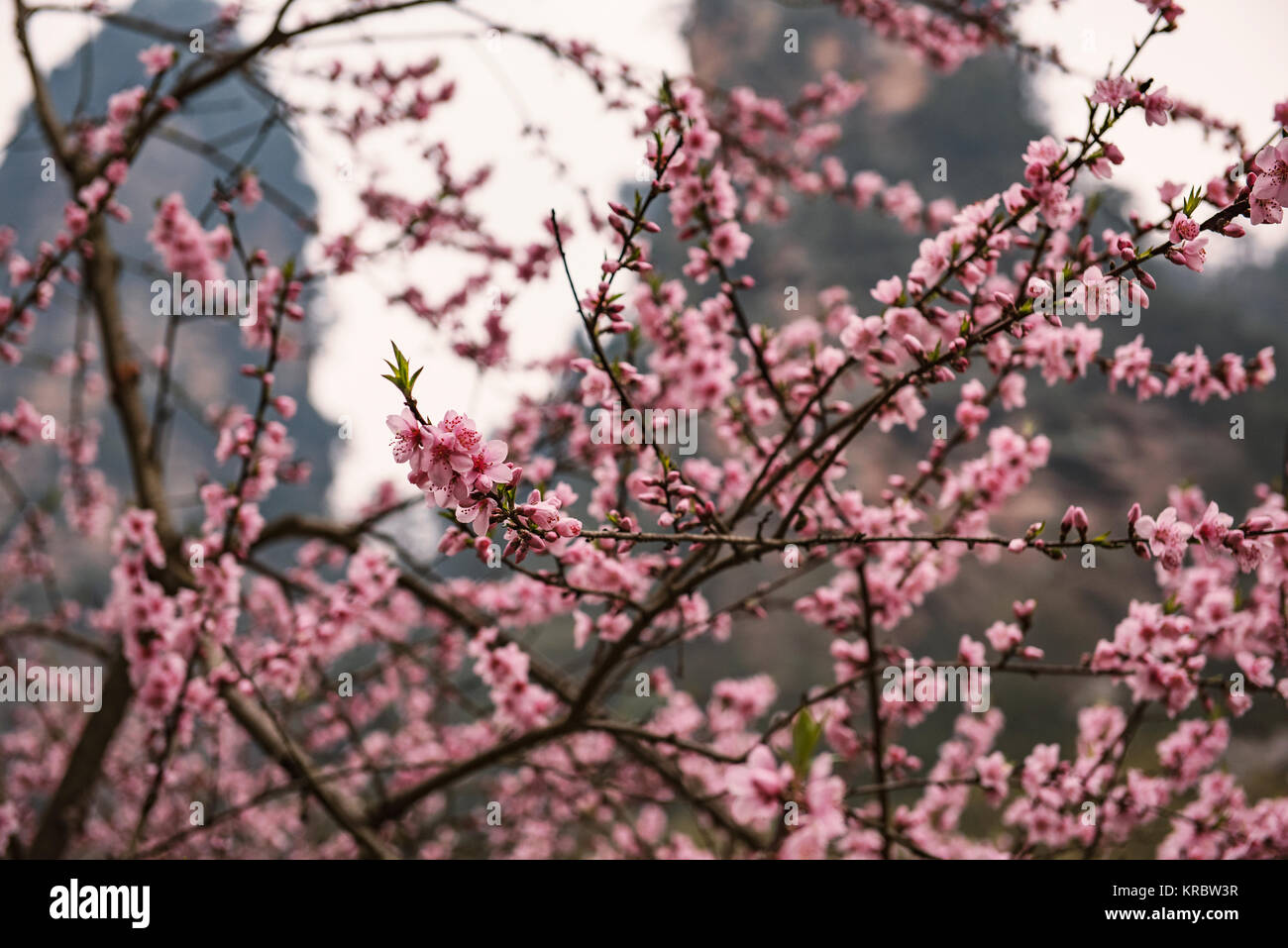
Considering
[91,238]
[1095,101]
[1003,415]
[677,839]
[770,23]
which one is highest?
[770,23]

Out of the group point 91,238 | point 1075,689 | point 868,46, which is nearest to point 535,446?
point 91,238

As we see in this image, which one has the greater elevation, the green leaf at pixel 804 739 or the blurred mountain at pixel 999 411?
the blurred mountain at pixel 999 411

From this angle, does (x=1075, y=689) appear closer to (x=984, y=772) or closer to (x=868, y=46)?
(x=984, y=772)

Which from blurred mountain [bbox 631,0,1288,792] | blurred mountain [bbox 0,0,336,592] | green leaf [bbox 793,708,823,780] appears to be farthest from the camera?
blurred mountain [bbox 0,0,336,592]

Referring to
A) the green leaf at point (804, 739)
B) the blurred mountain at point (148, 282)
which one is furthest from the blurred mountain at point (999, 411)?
the blurred mountain at point (148, 282)

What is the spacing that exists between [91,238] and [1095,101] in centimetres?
470

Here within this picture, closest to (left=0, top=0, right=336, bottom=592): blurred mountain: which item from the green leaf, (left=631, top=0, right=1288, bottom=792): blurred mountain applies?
(left=631, top=0, right=1288, bottom=792): blurred mountain

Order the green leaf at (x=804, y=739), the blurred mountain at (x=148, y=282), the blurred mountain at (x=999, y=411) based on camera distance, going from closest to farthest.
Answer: the green leaf at (x=804, y=739)
the blurred mountain at (x=999, y=411)
the blurred mountain at (x=148, y=282)

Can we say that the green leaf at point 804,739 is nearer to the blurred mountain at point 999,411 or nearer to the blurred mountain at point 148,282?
the blurred mountain at point 999,411

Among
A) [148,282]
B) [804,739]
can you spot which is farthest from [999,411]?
[148,282]

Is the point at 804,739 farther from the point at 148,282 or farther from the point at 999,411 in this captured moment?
the point at 148,282

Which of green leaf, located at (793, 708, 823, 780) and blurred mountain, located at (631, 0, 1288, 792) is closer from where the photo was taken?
green leaf, located at (793, 708, 823, 780)

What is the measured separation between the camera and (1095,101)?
162 centimetres

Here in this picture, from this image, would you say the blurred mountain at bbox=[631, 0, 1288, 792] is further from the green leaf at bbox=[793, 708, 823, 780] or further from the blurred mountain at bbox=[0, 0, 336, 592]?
the blurred mountain at bbox=[0, 0, 336, 592]
